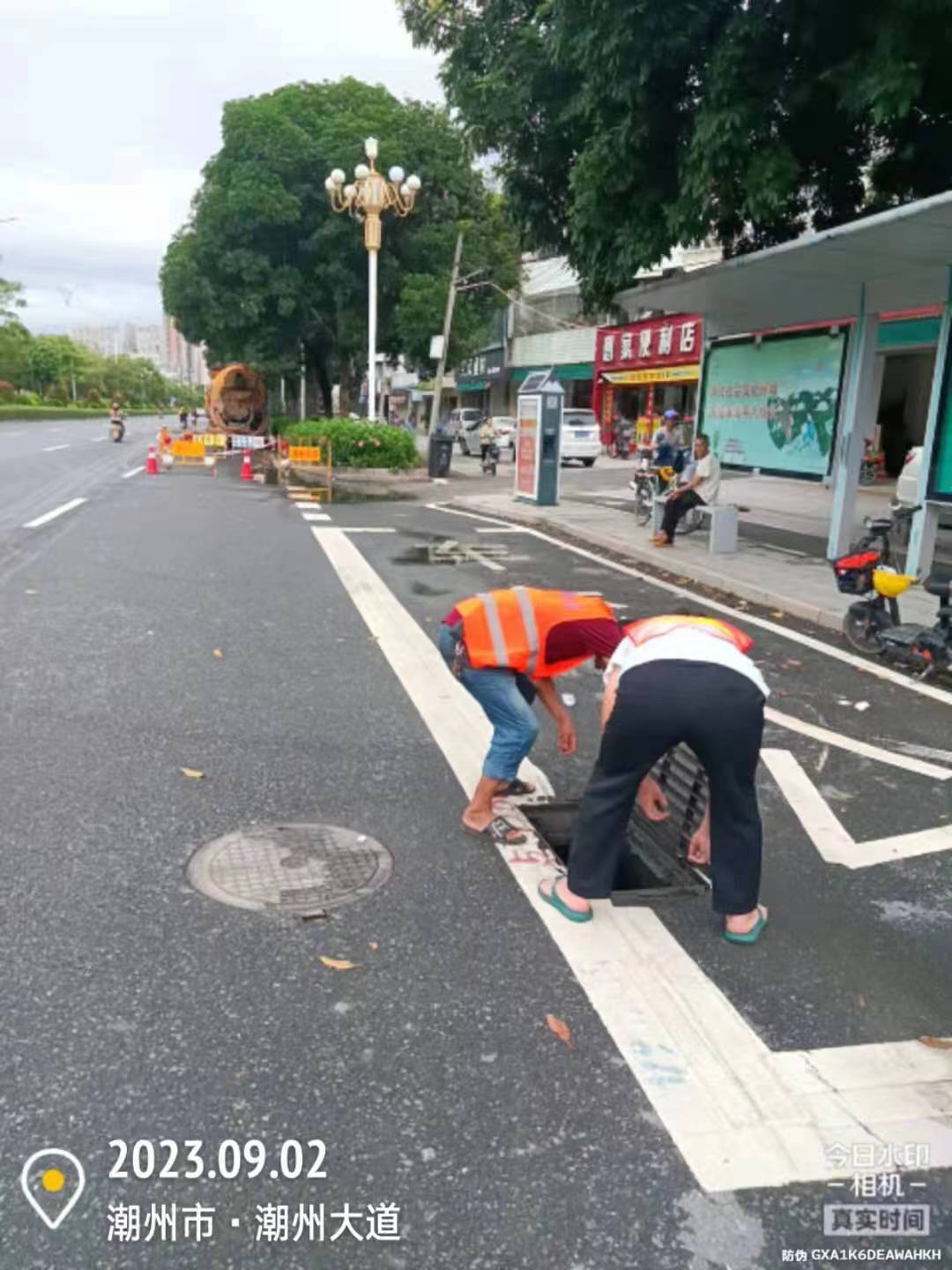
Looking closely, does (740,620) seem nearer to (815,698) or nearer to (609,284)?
(815,698)

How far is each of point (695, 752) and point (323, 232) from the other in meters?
29.3

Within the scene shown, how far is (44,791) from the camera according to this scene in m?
4.16

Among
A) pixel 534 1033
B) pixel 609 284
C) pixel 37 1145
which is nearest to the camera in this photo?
pixel 37 1145

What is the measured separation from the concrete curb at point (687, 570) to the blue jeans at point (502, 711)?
5.09m

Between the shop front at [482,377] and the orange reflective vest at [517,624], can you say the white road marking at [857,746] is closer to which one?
the orange reflective vest at [517,624]

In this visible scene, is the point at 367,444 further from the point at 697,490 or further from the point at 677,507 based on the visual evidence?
the point at 697,490

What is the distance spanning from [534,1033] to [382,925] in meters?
0.72

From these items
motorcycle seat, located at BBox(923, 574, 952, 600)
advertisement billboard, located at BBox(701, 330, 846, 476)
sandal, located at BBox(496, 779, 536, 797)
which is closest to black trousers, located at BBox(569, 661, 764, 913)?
sandal, located at BBox(496, 779, 536, 797)

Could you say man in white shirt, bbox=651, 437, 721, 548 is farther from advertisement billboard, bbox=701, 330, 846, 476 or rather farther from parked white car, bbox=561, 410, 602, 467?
parked white car, bbox=561, 410, 602, 467

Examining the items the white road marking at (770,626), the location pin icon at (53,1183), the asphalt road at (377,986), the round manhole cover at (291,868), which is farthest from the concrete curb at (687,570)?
the location pin icon at (53,1183)

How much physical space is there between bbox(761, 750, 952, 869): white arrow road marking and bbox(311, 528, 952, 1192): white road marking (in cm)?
105

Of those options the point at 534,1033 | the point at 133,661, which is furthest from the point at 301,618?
the point at 534,1033

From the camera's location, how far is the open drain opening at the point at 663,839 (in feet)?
11.7

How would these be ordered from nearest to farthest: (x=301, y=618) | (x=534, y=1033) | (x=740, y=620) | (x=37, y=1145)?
(x=37, y=1145) < (x=534, y=1033) < (x=301, y=618) < (x=740, y=620)
